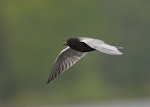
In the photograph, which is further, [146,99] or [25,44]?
[25,44]

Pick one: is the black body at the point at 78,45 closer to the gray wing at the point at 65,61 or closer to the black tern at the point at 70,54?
the black tern at the point at 70,54

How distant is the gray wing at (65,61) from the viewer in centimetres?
340

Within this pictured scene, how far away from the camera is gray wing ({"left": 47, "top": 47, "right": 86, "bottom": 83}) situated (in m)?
3.40

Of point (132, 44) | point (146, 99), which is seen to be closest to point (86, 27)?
point (132, 44)

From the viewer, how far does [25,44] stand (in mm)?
8555

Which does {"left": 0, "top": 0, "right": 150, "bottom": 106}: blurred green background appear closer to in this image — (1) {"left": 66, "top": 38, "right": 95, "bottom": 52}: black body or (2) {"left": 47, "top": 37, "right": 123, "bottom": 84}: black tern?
(2) {"left": 47, "top": 37, "right": 123, "bottom": 84}: black tern

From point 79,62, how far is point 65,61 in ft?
16.7

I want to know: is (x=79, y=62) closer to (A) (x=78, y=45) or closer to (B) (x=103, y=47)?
(A) (x=78, y=45)

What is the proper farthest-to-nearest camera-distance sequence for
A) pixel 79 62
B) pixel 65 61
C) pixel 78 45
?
pixel 79 62, pixel 65 61, pixel 78 45

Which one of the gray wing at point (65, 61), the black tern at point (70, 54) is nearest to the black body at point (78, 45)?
the black tern at point (70, 54)

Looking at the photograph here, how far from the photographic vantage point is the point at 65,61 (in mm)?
3434

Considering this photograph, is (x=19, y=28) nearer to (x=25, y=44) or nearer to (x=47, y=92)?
(x=25, y=44)

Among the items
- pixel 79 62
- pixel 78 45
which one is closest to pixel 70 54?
pixel 78 45

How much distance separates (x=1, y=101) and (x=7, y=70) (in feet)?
1.61
